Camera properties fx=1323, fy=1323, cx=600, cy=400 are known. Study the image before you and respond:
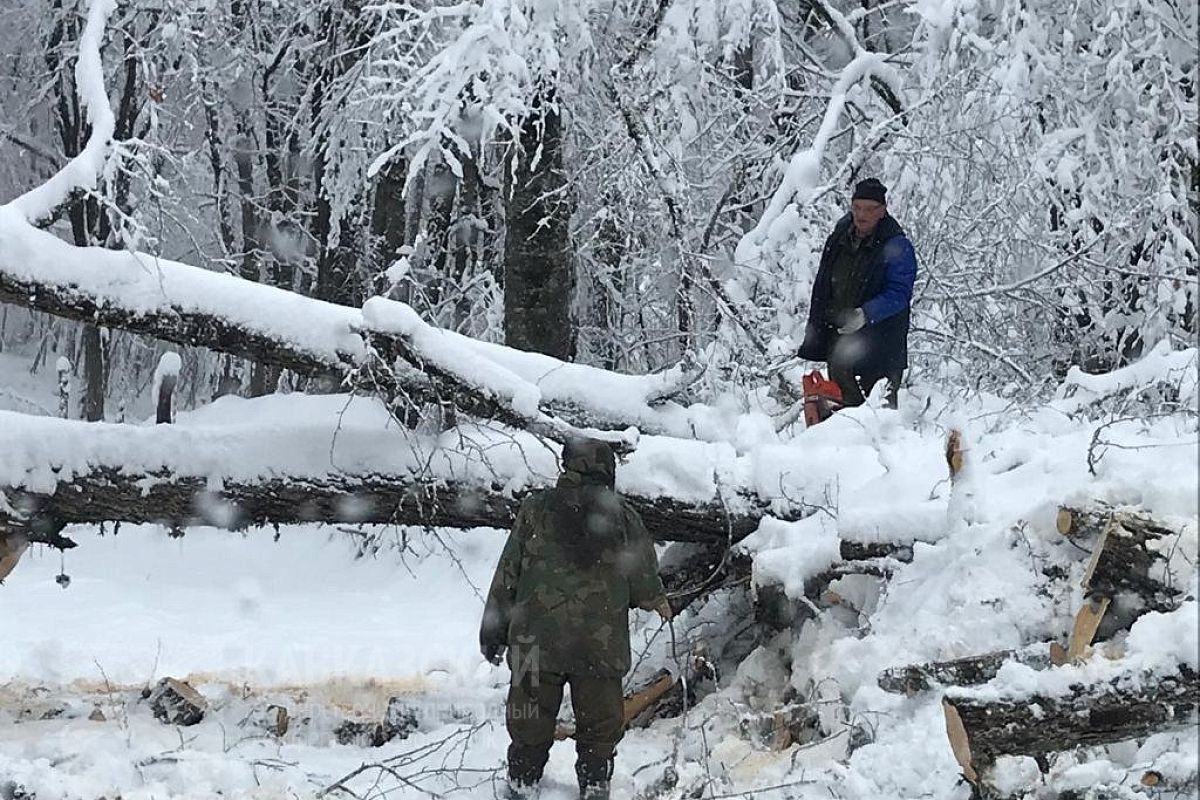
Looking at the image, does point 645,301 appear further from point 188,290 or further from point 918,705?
point 918,705

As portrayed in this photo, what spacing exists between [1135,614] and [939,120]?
14.4 feet

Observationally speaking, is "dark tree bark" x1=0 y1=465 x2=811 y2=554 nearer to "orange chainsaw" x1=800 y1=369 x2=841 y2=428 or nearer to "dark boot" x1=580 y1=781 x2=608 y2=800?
"orange chainsaw" x1=800 y1=369 x2=841 y2=428

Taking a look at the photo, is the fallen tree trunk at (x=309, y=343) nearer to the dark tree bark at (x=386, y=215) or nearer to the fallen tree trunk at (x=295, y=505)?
the fallen tree trunk at (x=295, y=505)

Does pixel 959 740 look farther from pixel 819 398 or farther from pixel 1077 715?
pixel 819 398

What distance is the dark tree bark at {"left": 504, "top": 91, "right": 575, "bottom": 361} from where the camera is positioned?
8.34 m

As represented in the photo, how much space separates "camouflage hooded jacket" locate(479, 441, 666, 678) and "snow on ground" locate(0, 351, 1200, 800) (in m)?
0.50

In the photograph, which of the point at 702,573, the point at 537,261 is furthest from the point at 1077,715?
the point at 537,261

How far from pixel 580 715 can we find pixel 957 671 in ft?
4.67

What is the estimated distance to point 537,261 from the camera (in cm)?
842

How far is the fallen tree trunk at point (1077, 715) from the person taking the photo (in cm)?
355

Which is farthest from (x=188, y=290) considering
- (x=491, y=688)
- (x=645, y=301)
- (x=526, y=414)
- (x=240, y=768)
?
(x=645, y=301)

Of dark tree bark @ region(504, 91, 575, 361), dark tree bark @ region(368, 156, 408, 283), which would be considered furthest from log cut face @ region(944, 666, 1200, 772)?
dark tree bark @ region(368, 156, 408, 283)

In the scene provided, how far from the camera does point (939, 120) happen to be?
8.15 metres

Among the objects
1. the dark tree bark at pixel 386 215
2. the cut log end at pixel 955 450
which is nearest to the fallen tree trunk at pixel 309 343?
the cut log end at pixel 955 450
